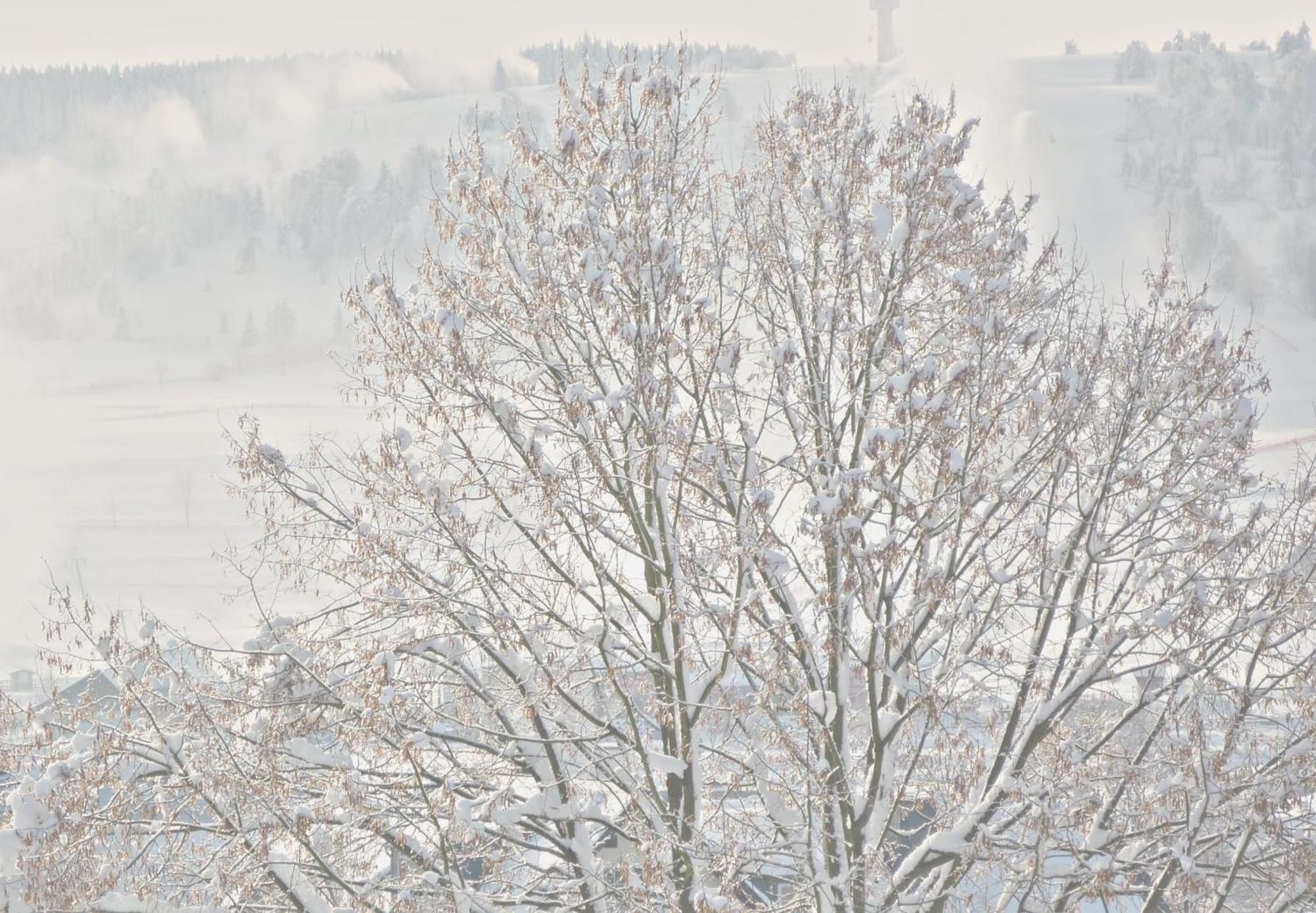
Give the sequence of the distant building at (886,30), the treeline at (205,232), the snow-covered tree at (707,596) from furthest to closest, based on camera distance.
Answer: the treeline at (205,232) < the distant building at (886,30) < the snow-covered tree at (707,596)

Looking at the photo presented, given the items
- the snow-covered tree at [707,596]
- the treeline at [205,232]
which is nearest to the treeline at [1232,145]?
the treeline at [205,232]

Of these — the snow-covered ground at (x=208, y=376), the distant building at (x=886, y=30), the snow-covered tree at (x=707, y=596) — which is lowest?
the snow-covered ground at (x=208, y=376)

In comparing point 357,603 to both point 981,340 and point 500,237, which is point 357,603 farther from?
point 981,340

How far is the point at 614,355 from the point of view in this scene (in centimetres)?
942

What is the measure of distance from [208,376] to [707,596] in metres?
165

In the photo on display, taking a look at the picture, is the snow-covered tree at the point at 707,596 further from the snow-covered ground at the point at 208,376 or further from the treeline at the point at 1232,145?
the treeline at the point at 1232,145

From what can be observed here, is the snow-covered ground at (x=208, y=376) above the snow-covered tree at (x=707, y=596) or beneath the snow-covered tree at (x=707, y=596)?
beneath

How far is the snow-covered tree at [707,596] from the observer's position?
8453mm

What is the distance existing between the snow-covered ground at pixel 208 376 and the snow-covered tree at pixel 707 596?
97.0 metres

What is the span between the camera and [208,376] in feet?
545

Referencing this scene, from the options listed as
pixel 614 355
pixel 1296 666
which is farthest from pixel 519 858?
pixel 1296 666

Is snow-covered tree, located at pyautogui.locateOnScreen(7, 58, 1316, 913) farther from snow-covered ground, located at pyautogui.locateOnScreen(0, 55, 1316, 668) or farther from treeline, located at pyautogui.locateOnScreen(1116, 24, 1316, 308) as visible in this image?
treeline, located at pyautogui.locateOnScreen(1116, 24, 1316, 308)

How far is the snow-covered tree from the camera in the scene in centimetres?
845

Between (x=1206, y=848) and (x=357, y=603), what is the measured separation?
556 cm
